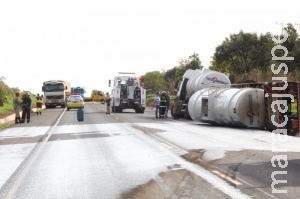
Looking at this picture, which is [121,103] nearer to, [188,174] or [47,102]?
[47,102]

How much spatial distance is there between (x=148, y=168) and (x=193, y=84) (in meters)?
21.6

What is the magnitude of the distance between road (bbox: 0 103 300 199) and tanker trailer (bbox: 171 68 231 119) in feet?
45.5

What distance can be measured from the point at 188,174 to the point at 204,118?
17.0 meters

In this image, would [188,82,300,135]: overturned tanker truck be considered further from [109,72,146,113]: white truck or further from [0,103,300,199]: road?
[109,72,146,113]: white truck

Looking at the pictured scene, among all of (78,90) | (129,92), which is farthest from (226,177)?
(78,90)

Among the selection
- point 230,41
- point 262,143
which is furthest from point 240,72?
point 262,143

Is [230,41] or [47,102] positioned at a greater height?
Answer: [230,41]

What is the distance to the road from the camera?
8.60 metres

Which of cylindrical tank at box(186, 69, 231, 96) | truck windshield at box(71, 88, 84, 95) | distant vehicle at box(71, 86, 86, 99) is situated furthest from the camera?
distant vehicle at box(71, 86, 86, 99)

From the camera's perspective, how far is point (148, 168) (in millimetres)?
11188

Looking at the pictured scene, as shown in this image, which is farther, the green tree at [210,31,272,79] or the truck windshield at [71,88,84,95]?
the truck windshield at [71,88,84,95]

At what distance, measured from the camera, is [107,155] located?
13734 millimetres

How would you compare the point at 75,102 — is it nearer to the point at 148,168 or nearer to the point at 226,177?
the point at 148,168

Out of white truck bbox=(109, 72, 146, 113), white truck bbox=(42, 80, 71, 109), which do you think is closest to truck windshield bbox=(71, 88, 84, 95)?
white truck bbox=(42, 80, 71, 109)
